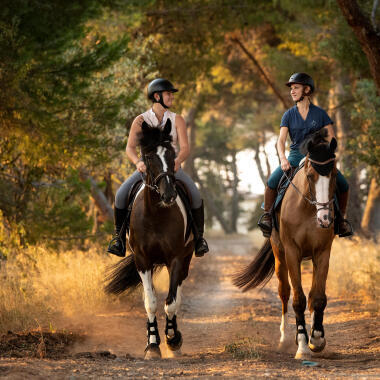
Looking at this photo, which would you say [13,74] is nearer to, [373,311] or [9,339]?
[9,339]

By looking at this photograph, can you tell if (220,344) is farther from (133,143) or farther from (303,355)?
(133,143)

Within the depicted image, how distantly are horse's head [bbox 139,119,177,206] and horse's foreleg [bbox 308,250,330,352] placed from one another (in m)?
1.94

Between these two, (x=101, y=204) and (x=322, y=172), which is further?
(x=101, y=204)

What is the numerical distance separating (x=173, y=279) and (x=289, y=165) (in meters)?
2.07

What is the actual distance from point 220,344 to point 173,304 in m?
1.33

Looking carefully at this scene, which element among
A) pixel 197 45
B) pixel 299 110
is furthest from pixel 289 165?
pixel 197 45

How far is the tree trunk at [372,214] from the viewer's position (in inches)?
807

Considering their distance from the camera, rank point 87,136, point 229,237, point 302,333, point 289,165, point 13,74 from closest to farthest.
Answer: point 302,333 → point 289,165 → point 13,74 → point 87,136 → point 229,237

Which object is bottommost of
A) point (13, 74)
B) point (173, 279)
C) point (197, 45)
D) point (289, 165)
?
point (173, 279)

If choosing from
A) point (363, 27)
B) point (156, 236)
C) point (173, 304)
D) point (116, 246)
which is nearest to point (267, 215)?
point (156, 236)

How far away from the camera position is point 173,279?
753 centimetres

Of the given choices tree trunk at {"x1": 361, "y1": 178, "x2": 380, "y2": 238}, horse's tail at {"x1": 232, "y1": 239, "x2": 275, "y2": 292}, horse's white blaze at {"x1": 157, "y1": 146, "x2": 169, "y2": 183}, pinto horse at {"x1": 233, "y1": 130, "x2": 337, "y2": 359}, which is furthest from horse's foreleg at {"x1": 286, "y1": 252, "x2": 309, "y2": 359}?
tree trunk at {"x1": 361, "y1": 178, "x2": 380, "y2": 238}

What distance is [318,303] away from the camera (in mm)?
7176

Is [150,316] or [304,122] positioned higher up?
[304,122]
